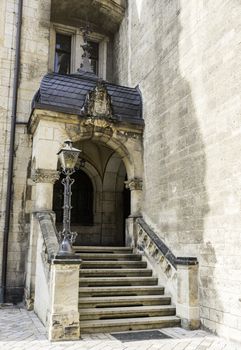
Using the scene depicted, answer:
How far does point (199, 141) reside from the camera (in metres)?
6.61

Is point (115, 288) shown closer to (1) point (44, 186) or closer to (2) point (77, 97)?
(1) point (44, 186)

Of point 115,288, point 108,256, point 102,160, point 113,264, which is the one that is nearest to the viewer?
point 115,288

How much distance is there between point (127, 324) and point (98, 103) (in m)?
4.86

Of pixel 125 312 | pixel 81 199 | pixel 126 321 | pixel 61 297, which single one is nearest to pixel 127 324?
pixel 126 321

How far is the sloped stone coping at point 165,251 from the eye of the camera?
6320 mm

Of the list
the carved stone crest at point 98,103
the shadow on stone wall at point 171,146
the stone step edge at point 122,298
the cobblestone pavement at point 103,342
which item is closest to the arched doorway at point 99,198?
the carved stone crest at point 98,103

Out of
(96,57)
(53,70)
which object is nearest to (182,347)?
(53,70)

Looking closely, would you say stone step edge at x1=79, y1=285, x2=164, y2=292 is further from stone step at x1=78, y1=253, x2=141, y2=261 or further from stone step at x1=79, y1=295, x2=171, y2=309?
stone step at x1=78, y1=253, x2=141, y2=261

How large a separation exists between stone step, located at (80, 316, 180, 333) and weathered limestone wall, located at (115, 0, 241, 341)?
0.65 meters

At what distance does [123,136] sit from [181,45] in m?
2.49

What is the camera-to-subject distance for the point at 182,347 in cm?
509

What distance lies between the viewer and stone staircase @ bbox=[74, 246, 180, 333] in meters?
6.08

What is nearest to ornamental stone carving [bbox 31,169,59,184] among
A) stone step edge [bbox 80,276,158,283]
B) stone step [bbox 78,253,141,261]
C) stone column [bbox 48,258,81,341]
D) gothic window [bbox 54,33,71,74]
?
stone step [bbox 78,253,141,261]

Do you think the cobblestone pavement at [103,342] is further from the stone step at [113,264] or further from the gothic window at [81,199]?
the gothic window at [81,199]
